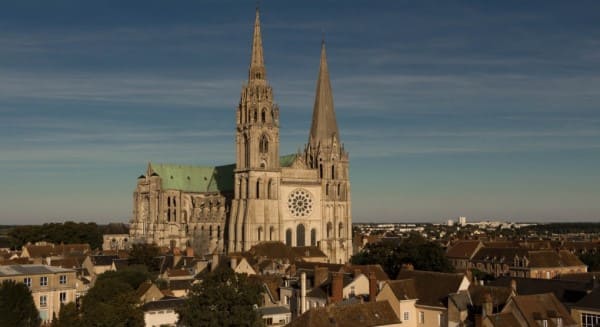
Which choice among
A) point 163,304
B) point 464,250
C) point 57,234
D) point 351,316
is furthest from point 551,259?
point 57,234

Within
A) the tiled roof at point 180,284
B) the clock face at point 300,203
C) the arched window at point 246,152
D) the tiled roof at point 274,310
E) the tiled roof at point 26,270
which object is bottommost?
the tiled roof at point 274,310

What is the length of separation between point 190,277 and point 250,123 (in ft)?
147

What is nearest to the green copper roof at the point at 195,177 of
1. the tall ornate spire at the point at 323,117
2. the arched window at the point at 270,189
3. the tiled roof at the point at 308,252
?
the tall ornate spire at the point at 323,117

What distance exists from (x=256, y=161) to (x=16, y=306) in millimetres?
62922

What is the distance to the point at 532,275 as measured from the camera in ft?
303

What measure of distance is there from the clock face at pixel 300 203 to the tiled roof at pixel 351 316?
69439 mm

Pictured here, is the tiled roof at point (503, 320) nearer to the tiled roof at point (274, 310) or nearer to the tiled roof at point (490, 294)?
the tiled roof at point (490, 294)

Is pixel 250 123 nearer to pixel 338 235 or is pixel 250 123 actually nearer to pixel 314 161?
pixel 314 161

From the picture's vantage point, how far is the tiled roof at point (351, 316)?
45.8 meters

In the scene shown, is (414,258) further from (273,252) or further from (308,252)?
(308,252)

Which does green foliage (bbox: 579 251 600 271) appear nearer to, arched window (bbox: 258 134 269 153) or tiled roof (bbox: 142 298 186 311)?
arched window (bbox: 258 134 269 153)

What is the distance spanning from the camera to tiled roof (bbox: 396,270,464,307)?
52.5m

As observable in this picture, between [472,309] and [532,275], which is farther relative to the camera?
[532,275]

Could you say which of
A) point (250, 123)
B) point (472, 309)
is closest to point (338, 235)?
point (250, 123)
